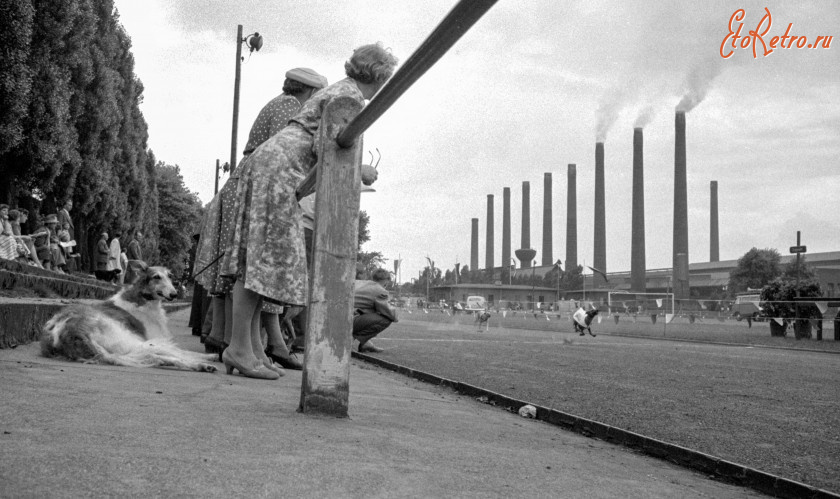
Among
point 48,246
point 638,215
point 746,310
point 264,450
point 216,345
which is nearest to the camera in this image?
point 264,450

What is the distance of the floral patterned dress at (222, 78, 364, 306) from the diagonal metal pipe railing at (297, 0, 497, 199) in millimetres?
1437

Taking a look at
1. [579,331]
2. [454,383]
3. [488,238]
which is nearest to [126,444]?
[454,383]

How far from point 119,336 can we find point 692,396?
173 inches

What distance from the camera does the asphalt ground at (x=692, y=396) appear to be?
3896 mm

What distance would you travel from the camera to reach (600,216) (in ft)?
285

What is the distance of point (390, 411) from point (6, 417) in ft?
6.39

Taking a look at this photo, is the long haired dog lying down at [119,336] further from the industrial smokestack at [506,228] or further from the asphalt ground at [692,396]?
the industrial smokestack at [506,228]

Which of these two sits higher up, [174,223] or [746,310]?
[174,223]

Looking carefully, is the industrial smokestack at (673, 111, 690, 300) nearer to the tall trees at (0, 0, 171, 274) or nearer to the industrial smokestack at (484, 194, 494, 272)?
the industrial smokestack at (484, 194, 494, 272)

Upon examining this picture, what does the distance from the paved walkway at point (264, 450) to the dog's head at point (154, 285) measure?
214cm

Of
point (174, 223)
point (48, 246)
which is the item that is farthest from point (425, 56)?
point (174, 223)

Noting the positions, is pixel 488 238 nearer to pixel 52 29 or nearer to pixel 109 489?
pixel 52 29

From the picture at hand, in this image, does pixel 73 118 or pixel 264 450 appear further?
pixel 73 118

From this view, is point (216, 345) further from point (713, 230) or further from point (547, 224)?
point (713, 230)
